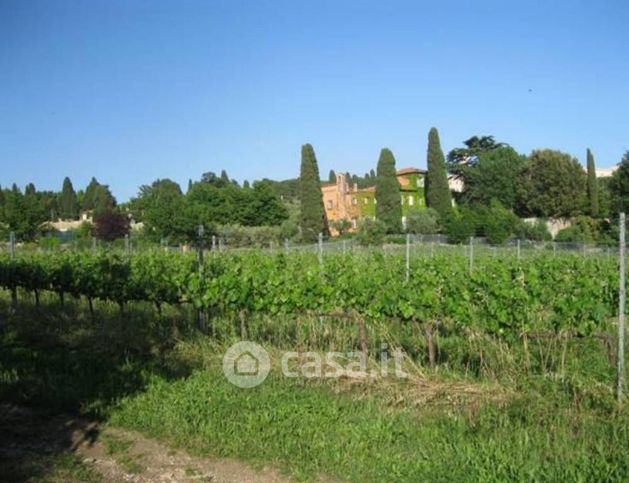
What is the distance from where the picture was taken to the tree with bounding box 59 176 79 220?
98.8 metres

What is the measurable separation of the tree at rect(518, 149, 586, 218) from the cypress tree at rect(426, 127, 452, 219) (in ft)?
26.8

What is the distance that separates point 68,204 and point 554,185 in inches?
3119

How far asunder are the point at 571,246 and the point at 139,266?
2395cm

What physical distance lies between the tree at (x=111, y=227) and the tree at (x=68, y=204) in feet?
180

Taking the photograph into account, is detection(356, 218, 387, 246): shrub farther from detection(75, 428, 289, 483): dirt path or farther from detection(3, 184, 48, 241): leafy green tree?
detection(75, 428, 289, 483): dirt path

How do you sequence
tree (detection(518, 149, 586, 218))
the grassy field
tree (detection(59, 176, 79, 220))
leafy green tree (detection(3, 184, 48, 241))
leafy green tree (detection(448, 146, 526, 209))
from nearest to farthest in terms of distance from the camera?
1. the grassy field
2. leafy green tree (detection(3, 184, 48, 241))
3. tree (detection(518, 149, 586, 218))
4. leafy green tree (detection(448, 146, 526, 209))
5. tree (detection(59, 176, 79, 220))

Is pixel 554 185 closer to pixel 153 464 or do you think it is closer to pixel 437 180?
pixel 437 180

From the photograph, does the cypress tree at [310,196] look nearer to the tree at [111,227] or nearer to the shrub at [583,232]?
the tree at [111,227]

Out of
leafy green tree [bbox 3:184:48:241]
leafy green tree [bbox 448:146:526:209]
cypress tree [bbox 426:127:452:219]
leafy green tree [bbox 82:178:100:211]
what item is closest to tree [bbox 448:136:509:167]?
leafy green tree [bbox 448:146:526:209]

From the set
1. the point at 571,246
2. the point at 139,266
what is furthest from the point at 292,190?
the point at 139,266

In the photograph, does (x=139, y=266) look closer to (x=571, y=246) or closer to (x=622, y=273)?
(x=622, y=273)

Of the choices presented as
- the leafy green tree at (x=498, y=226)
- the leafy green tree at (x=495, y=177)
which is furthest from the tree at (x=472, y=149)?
the leafy green tree at (x=498, y=226)

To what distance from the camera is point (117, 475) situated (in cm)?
396

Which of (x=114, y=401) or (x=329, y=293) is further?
(x=329, y=293)
